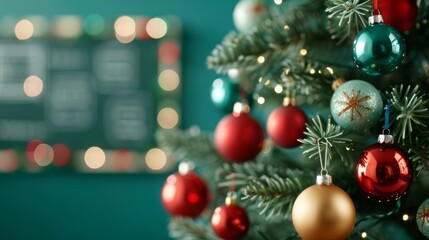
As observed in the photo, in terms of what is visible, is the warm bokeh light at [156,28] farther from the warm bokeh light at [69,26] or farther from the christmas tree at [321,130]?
the christmas tree at [321,130]

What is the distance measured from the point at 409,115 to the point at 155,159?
149cm

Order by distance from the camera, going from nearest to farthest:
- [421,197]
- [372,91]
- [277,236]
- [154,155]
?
[372,91] < [421,197] < [277,236] < [154,155]

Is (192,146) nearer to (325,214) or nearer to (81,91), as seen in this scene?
(325,214)

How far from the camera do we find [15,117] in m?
2.13

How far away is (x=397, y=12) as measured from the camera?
758 mm

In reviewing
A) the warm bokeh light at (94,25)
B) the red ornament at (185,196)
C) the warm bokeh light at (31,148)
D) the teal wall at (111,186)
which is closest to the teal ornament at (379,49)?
the red ornament at (185,196)

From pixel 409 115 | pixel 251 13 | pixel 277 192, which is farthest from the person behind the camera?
pixel 251 13

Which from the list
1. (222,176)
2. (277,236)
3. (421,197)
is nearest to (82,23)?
(222,176)

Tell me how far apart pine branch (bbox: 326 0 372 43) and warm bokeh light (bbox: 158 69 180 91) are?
47.7 inches

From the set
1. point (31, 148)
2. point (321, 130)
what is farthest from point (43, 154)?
point (321, 130)

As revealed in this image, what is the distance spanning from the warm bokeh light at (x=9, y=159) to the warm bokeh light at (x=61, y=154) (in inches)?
5.5

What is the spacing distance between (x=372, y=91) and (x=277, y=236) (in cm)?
30

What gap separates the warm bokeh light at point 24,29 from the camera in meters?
2.11

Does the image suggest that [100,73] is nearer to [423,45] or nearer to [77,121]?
[77,121]
